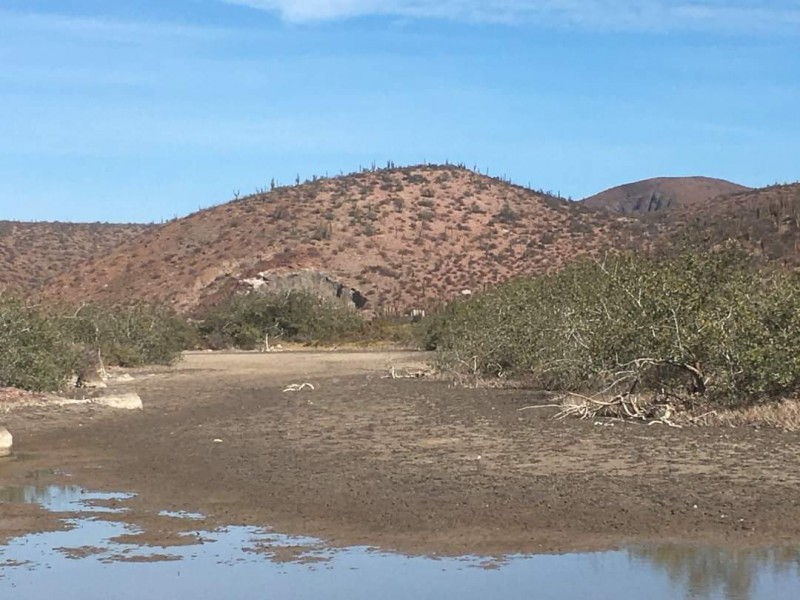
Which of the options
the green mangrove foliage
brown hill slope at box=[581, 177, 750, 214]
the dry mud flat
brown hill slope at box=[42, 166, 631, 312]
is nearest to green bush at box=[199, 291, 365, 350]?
the green mangrove foliage

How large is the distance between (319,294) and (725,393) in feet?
161

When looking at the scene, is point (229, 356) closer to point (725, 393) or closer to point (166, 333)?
point (166, 333)

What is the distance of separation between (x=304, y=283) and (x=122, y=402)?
43.7m

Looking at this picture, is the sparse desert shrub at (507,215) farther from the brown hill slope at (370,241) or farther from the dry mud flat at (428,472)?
the dry mud flat at (428,472)

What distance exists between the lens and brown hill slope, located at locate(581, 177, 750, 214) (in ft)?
477

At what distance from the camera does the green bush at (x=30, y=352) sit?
22156 mm

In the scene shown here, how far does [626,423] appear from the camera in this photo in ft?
55.6

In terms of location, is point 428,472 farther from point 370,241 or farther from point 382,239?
point 382,239

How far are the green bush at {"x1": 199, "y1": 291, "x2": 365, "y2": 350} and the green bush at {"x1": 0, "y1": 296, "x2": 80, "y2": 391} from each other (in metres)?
29.8

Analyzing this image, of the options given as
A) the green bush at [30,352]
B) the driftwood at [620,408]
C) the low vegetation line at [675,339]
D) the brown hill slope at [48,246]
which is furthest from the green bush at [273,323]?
the driftwood at [620,408]

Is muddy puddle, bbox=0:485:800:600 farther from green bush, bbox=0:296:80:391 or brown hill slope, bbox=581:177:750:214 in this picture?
brown hill slope, bbox=581:177:750:214

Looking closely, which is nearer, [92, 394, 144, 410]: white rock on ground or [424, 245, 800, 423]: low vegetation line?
[424, 245, 800, 423]: low vegetation line

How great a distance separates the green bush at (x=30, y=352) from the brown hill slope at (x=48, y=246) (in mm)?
64907

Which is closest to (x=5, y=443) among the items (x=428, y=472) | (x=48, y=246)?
(x=428, y=472)
